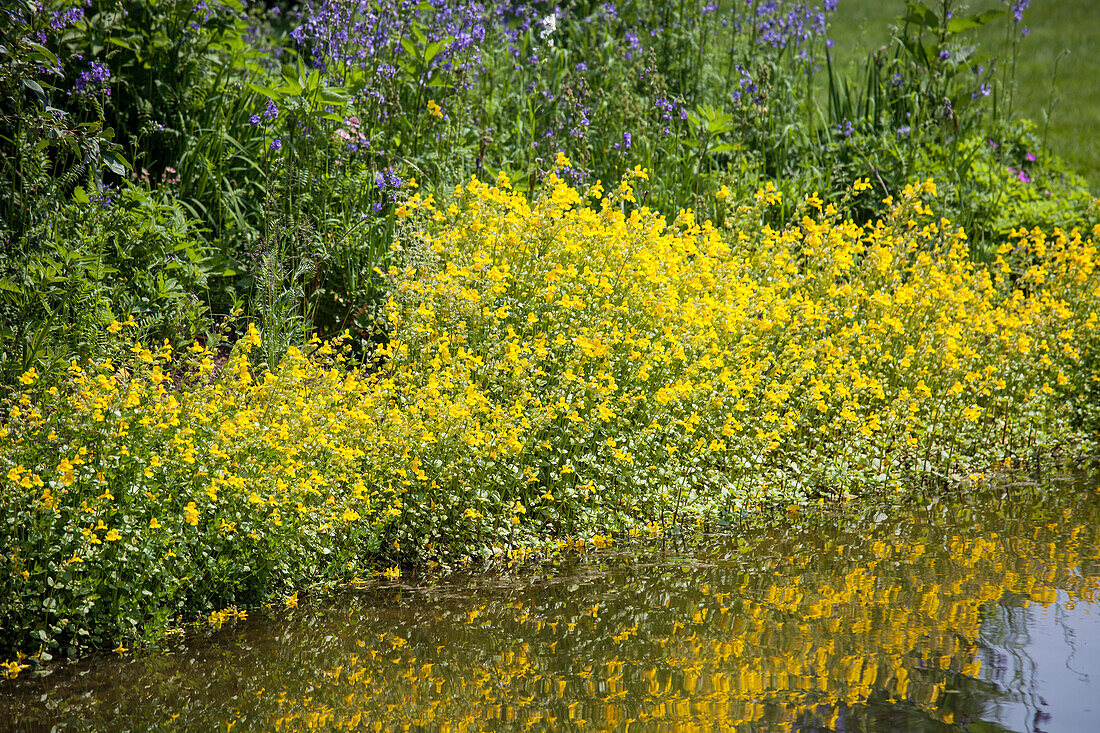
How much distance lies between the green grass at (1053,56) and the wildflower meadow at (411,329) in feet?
14.0

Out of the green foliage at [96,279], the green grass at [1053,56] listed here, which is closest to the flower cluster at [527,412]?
the green foliage at [96,279]

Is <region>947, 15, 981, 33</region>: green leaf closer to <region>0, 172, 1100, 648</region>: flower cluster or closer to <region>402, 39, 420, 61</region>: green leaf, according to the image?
<region>0, 172, 1100, 648</region>: flower cluster

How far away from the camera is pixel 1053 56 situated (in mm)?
14289

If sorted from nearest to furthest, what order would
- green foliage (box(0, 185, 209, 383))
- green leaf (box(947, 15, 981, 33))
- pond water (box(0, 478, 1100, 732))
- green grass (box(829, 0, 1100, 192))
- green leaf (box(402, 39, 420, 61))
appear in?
pond water (box(0, 478, 1100, 732)) < green foliage (box(0, 185, 209, 383)) < green leaf (box(402, 39, 420, 61)) < green leaf (box(947, 15, 981, 33)) < green grass (box(829, 0, 1100, 192))

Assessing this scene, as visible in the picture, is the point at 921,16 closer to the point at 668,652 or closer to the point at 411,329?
the point at 411,329

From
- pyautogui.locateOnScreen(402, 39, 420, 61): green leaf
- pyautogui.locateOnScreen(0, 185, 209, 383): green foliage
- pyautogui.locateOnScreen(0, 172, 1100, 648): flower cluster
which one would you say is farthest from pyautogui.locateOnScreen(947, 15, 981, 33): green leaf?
pyautogui.locateOnScreen(0, 185, 209, 383): green foliage

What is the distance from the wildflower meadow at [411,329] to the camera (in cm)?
334

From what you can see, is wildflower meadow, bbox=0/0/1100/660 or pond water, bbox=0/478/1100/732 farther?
wildflower meadow, bbox=0/0/1100/660

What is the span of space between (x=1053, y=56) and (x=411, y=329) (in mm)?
13271

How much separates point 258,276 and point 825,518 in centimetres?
288

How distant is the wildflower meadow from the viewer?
11.0 feet

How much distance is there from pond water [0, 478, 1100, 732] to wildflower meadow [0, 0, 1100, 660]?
242 mm

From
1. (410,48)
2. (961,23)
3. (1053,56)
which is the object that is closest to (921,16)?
(961,23)

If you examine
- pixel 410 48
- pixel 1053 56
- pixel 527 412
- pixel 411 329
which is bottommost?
pixel 527 412
